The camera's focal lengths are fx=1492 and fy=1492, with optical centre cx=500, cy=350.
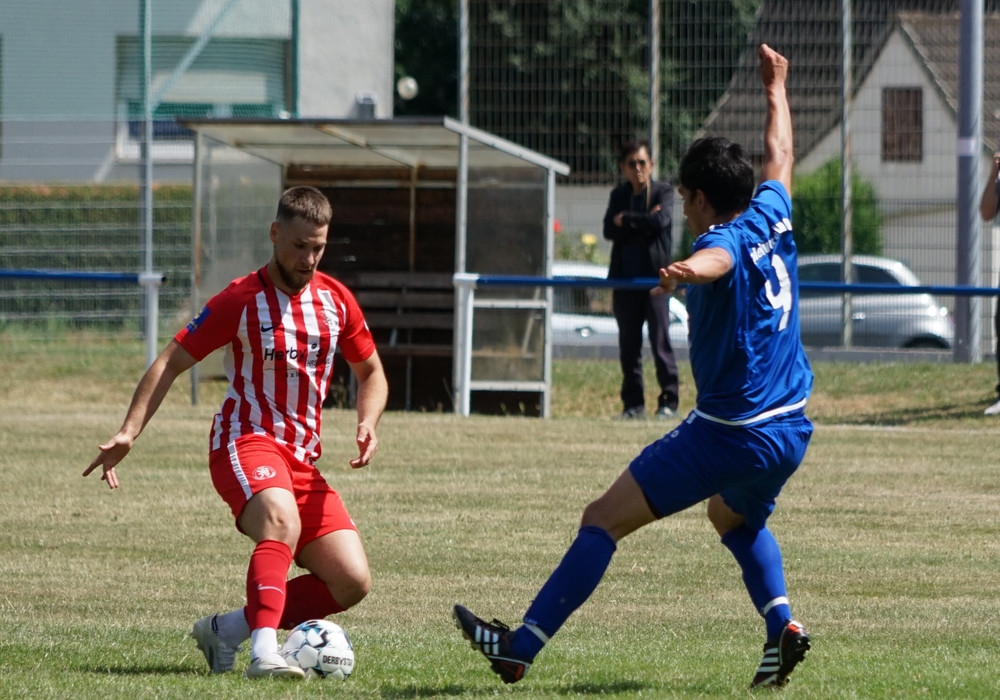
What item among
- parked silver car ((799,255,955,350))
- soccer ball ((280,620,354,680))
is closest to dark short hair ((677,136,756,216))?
soccer ball ((280,620,354,680))

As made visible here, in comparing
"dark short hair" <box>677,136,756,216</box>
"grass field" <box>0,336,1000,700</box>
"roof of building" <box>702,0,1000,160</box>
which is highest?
"roof of building" <box>702,0,1000,160</box>

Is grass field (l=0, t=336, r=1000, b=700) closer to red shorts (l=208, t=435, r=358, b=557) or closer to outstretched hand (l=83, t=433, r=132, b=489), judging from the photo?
red shorts (l=208, t=435, r=358, b=557)

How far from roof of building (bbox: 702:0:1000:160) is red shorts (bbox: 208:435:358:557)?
35.7 feet

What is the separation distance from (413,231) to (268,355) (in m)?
10.3

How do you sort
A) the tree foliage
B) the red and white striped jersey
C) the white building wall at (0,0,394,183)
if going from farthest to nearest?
the white building wall at (0,0,394,183) → the tree foliage → the red and white striped jersey

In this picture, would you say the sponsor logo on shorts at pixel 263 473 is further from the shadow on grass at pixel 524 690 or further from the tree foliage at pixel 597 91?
the tree foliage at pixel 597 91

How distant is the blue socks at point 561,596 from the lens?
4.70 metres

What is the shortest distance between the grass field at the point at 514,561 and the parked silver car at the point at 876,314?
2105 millimetres

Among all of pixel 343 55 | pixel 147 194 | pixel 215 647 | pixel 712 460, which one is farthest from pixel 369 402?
pixel 343 55

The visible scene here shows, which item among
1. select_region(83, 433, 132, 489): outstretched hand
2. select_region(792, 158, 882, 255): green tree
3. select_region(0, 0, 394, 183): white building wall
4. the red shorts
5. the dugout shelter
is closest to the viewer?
select_region(83, 433, 132, 489): outstretched hand

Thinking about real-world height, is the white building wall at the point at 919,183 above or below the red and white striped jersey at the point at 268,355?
above

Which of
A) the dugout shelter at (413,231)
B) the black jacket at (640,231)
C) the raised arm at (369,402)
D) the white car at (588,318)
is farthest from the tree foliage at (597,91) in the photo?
the raised arm at (369,402)

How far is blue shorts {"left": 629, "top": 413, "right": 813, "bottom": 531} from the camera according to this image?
4691 millimetres

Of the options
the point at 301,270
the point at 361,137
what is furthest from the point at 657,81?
the point at 301,270
